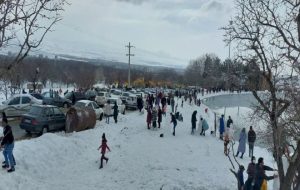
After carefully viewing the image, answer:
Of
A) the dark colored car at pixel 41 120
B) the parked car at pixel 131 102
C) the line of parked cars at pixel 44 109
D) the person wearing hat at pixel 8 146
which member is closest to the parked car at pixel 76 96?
the line of parked cars at pixel 44 109

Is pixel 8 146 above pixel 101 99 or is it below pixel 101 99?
below

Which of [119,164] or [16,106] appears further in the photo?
[16,106]

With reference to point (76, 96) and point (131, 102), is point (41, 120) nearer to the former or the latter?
point (76, 96)

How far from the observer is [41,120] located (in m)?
24.7

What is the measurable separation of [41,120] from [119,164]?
544 cm

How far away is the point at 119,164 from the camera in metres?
21.8

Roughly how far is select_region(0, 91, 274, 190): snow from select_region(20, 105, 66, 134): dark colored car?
115cm

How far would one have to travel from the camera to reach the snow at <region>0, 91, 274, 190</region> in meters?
18.0

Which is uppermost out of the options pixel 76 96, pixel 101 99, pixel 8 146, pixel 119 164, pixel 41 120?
pixel 76 96

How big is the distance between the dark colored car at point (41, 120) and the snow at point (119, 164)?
3.78ft

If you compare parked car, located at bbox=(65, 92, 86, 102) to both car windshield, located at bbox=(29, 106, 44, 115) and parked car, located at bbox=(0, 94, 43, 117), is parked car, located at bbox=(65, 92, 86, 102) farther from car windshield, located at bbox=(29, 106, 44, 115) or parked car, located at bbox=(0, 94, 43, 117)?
car windshield, located at bbox=(29, 106, 44, 115)

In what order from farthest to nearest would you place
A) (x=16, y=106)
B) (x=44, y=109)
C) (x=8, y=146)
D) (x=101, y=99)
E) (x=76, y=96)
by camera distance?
(x=76, y=96), (x=101, y=99), (x=16, y=106), (x=44, y=109), (x=8, y=146)

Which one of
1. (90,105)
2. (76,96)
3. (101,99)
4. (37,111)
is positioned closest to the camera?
(37,111)

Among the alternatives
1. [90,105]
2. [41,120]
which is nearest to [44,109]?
[41,120]
